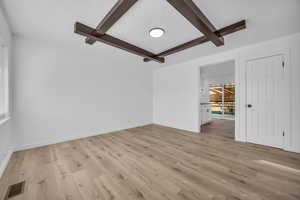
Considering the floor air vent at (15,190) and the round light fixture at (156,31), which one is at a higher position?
the round light fixture at (156,31)

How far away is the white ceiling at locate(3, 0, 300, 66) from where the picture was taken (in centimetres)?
172

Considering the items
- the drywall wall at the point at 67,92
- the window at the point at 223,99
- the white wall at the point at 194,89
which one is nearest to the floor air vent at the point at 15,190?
the drywall wall at the point at 67,92

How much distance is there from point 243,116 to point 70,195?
13.2 feet

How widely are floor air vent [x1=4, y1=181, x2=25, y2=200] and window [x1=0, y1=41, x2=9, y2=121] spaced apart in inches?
53.9

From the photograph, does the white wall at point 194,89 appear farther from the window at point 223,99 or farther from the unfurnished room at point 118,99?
the window at point 223,99

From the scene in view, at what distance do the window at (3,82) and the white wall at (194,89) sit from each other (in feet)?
15.0

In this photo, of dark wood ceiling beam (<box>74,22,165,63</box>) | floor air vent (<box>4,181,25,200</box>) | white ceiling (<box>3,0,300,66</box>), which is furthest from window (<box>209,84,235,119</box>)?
floor air vent (<box>4,181,25,200</box>)

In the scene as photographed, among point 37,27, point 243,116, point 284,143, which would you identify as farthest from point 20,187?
point 284,143

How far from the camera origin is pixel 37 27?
2.31m

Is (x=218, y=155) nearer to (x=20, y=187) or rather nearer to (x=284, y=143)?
(x=284, y=143)

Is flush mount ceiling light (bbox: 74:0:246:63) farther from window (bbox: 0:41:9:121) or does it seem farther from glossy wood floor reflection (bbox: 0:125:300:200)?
glossy wood floor reflection (bbox: 0:125:300:200)

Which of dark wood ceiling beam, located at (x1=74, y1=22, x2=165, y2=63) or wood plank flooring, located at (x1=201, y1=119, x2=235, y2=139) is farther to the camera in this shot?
wood plank flooring, located at (x1=201, y1=119, x2=235, y2=139)

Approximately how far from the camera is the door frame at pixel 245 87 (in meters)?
2.53

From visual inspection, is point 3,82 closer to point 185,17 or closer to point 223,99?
point 185,17
